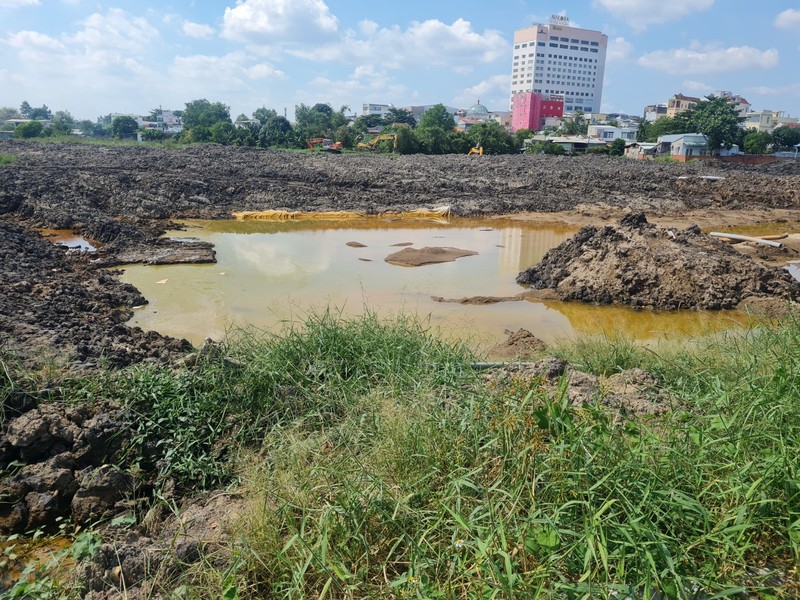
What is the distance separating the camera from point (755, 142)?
46531 mm

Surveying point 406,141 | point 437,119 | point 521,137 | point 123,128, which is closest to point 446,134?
point 406,141

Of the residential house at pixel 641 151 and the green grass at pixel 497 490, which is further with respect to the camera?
the residential house at pixel 641 151

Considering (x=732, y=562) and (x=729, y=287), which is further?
(x=729, y=287)

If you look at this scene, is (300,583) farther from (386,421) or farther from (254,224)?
(254,224)

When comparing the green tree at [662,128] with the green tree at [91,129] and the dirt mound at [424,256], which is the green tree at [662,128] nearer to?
the dirt mound at [424,256]

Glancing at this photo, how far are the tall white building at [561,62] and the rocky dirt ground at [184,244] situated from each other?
8682 cm

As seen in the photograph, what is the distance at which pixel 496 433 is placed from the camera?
337cm

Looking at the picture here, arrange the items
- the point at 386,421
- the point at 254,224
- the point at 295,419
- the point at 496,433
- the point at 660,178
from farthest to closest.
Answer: the point at 660,178, the point at 254,224, the point at 295,419, the point at 386,421, the point at 496,433

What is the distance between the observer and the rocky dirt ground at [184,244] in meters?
4.34

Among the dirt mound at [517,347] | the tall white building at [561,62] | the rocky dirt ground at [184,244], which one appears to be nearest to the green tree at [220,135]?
the rocky dirt ground at [184,244]

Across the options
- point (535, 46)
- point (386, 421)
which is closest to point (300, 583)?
point (386, 421)

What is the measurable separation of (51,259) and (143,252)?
206 cm

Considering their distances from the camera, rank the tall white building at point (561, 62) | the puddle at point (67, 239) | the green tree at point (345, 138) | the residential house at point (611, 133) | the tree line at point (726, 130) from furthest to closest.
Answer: the tall white building at point (561, 62) → the residential house at point (611, 133) → the green tree at point (345, 138) → the tree line at point (726, 130) → the puddle at point (67, 239)

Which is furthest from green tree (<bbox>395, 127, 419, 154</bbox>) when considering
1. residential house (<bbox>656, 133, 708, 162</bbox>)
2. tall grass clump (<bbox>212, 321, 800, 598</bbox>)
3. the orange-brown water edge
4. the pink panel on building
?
tall grass clump (<bbox>212, 321, 800, 598</bbox>)
